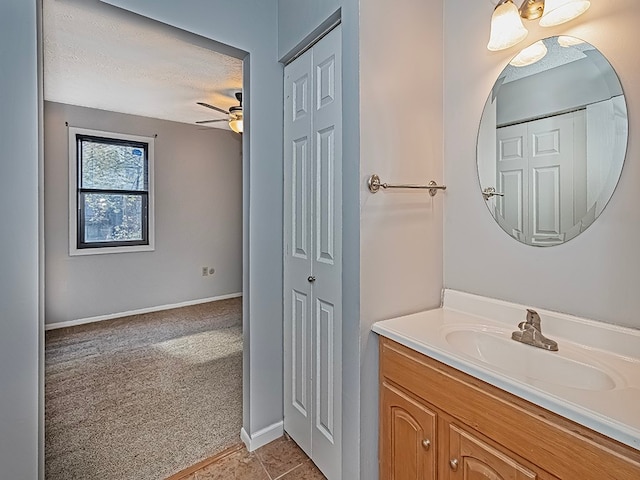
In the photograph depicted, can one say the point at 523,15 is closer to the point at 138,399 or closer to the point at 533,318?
the point at 533,318

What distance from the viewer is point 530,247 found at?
51.8 inches

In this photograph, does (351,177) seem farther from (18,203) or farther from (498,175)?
(18,203)

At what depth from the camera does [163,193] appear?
453cm

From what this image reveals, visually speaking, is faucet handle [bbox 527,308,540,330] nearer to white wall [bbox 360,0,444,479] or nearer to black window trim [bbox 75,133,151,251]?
white wall [bbox 360,0,444,479]

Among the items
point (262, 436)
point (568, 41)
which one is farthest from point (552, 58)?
point (262, 436)

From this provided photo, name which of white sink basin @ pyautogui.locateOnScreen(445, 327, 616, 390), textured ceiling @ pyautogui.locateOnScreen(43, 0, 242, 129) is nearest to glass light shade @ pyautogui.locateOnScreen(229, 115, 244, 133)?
textured ceiling @ pyautogui.locateOnScreen(43, 0, 242, 129)

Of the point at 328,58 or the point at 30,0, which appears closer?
the point at 30,0

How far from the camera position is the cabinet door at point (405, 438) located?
45.1 inches

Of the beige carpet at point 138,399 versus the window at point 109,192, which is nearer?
the beige carpet at point 138,399

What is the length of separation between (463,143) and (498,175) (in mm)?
231

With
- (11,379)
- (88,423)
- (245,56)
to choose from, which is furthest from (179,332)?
(245,56)

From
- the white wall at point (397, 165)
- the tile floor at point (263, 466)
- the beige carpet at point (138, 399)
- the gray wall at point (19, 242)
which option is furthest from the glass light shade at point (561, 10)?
the beige carpet at point (138, 399)

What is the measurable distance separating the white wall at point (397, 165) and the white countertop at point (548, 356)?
133 mm

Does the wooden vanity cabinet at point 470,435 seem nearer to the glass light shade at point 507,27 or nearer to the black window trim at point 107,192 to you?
the glass light shade at point 507,27
